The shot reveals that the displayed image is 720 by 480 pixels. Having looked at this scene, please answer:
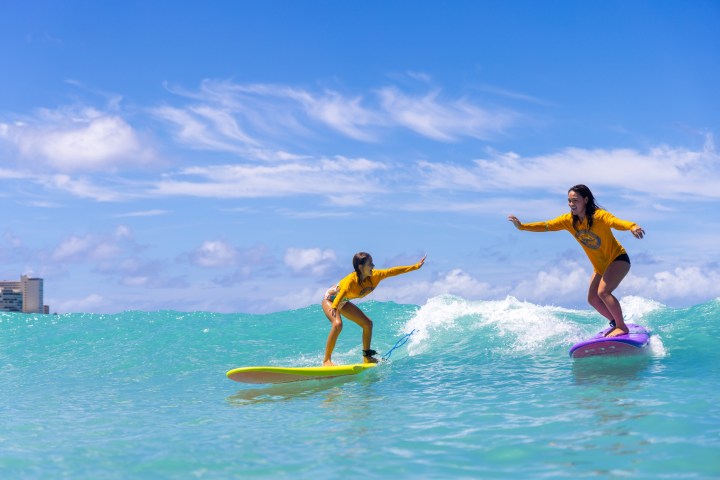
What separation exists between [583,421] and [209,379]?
661 centimetres

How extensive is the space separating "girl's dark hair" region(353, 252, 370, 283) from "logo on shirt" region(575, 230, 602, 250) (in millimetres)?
2903

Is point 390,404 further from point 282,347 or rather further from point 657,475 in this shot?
point 282,347

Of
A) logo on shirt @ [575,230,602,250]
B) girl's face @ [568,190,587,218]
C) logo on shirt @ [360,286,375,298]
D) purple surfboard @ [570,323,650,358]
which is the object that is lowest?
purple surfboard @ [570,323,650,358]

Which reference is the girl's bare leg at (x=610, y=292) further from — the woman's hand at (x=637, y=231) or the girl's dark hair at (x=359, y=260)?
the girl's dark hair at (x=359, y=260)

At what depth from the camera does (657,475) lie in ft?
15.0

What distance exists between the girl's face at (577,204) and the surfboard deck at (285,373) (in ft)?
11.7

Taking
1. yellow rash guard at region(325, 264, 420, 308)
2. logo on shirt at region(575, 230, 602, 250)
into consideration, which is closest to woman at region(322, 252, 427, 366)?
yellow rash guard at region(325, 264, 420, 308)

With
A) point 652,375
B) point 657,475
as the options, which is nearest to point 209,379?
point 652,375

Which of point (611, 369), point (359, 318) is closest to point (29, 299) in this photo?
point (359, 318)

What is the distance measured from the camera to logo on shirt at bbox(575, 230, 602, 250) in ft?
30.7

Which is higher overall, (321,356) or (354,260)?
(354,260)

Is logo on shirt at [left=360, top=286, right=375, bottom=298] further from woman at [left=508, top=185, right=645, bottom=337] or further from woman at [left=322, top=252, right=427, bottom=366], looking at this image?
woman at [left=508, top=185, right=645, bottom=337]

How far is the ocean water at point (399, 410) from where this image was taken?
510 cm

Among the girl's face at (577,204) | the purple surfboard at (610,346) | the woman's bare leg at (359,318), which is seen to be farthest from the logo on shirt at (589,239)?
the woman's bare leg at (359,318)
